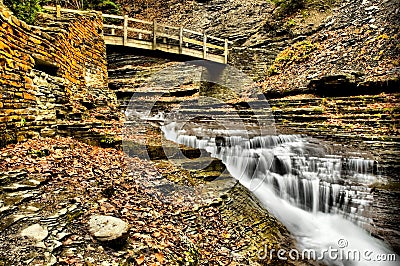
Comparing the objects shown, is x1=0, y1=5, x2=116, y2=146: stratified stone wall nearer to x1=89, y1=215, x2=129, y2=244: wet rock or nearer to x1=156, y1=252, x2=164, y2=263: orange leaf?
x1=89, y1=215, x2=129, y2=244: wet rock

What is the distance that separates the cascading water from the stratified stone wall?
159 inches

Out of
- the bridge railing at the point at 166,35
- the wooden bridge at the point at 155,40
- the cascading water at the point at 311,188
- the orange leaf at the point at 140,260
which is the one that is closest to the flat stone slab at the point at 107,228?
the orange leaf at the point at 140,260

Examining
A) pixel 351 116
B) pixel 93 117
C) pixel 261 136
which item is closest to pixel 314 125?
pixel 351 116

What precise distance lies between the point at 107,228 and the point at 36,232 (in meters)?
0.72

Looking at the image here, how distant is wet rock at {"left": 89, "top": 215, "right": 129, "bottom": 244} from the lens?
2650 millimetres

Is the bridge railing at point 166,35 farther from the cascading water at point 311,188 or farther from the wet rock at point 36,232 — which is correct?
the wet rock at point 36,232

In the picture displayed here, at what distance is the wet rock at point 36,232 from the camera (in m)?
2.33

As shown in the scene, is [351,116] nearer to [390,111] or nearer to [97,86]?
[390,111]

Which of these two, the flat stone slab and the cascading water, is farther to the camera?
the cascading water

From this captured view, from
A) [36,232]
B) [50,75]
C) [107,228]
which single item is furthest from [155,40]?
[36,232]

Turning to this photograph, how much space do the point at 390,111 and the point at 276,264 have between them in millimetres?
6586

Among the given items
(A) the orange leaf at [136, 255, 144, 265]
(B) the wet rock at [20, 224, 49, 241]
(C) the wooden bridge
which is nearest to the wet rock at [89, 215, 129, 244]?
(A) the orange leaf at [136, 255, 144, 265]

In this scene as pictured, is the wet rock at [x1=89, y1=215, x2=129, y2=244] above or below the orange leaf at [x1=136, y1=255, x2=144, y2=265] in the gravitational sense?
above

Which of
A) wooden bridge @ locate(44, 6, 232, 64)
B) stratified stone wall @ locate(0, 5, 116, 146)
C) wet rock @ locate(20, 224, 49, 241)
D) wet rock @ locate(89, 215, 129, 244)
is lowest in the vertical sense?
wet rock @ locate(89, 215, 129, 244)
